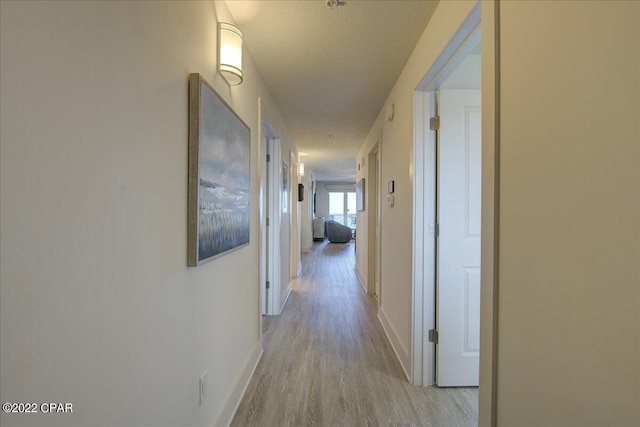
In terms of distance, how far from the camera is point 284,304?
3842 millimetres

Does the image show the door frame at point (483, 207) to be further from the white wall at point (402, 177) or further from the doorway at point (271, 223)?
the doorway at point (271, 223)

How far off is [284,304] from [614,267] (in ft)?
11.6

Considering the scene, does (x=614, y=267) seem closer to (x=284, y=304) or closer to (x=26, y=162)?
(x=26, y=162)

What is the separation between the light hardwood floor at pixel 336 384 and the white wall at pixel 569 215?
0.96 meters

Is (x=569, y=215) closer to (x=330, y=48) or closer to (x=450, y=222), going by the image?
(x=450, y=222)

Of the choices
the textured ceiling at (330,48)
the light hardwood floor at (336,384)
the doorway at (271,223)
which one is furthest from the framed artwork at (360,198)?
the light hardwood floor at (336,384)

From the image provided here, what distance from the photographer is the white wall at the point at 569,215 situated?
612mm

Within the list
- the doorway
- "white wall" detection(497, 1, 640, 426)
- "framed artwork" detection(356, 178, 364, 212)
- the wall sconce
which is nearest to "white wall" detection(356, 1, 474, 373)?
"white wall" detection(497, 1, 640, 426)

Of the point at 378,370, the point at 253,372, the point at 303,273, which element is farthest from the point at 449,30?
the point at 303,273

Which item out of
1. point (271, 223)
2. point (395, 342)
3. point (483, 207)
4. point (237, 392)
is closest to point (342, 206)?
point (271, 223)

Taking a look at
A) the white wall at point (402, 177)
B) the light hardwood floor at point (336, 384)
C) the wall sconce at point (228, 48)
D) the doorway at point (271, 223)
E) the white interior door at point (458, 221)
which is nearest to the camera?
the wall sconce at point (228, 48)

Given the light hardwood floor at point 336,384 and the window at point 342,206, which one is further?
the window at point 342,206

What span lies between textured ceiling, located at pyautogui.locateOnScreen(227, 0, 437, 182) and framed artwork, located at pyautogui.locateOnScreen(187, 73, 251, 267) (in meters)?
0.63

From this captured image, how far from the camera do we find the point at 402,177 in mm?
2439
